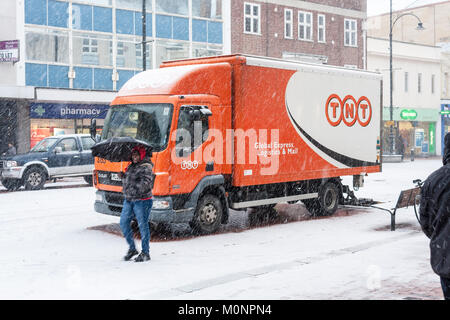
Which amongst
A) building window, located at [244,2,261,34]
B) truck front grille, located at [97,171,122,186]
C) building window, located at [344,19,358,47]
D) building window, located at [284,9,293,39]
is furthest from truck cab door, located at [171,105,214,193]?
building window, located at [344,19,358,47]

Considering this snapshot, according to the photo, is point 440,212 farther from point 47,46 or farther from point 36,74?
point 47,46

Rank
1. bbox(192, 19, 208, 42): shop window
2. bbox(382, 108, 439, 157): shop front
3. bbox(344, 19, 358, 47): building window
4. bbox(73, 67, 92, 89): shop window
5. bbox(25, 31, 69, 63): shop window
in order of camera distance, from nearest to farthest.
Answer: bbox(25, 31, 69, 63): shop window < bbox(73, 67, 92, 89): shop window < bbox(192, 19, 208, 42): shop window < bbox(344, 19, 358, 47): building window < bbox(382, 108, 439, 157): shop front

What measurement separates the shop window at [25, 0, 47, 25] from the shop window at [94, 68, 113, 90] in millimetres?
3369

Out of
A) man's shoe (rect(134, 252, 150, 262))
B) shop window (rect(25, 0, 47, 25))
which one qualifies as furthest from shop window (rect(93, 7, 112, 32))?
man's shoe (rect(134, 252, 150, 262))

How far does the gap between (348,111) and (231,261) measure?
21.6 feet

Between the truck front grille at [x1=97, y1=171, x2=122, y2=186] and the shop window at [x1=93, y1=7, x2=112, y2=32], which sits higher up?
the shop window at [x1=93, y1=7, x2=112, y2=32]

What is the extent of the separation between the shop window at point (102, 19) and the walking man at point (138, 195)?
2229cm

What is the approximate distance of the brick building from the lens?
119 feet

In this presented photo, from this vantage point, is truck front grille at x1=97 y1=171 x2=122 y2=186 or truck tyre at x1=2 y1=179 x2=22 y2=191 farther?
truck tyre at x1=2 y1=179 x2=22 y2=191

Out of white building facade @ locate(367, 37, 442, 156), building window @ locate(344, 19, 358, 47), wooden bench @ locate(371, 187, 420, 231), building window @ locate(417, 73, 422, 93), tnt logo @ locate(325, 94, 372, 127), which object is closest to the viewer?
wooden bench @ locate(371, 187, 420, 231)

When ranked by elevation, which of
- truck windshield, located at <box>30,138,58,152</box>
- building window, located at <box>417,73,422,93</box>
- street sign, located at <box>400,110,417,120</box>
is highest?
building window, located at <box>417,73,422,93</box>

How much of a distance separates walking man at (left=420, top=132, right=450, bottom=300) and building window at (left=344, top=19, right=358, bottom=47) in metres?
39.6

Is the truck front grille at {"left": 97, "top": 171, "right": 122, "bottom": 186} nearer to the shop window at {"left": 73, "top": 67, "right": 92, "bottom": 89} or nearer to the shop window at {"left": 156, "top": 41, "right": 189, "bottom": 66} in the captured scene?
the shop window at {"left": 73, "top": 67, "right": 92, "bottom": 89}

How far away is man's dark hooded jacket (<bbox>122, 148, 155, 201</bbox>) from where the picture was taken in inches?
345
